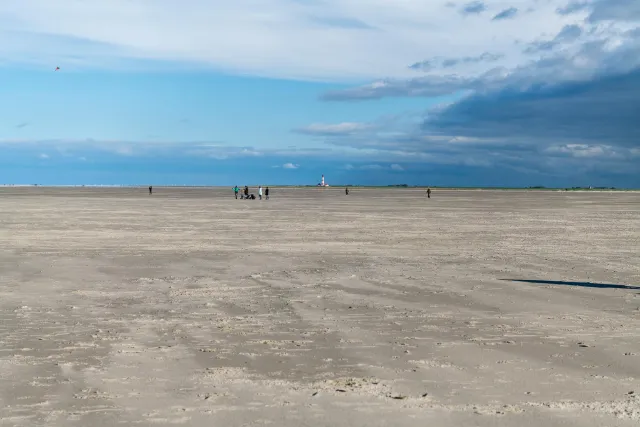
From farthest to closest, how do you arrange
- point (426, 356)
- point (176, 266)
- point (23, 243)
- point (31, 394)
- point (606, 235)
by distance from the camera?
1. point (606, 235)
2. point (23, 243)
3. point (176, 266)
4. point (426, 356)
5. point (31, 394)

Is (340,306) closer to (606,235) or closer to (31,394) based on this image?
(31,394)

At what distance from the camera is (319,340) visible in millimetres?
9164

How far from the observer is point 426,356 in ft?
27.2

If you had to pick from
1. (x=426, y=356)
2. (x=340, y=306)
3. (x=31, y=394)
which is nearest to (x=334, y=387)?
(x=426, y=356)

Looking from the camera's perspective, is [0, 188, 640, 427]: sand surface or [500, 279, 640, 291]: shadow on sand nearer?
[0, 188, 640, 427]: sand surface

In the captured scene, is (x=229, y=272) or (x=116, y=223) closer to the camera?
(x=229, y=272)

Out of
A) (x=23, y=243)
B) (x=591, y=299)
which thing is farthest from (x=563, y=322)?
(x=23, y=243)

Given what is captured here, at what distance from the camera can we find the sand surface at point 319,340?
20.9ft

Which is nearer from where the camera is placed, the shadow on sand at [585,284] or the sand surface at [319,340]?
the sand surface at [319,340]

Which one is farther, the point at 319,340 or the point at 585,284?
the point at 585,284

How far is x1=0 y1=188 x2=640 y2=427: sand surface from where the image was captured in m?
6.36

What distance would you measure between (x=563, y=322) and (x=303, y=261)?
9.31 metres

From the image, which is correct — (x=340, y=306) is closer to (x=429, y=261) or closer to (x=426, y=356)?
(x=426, y=356)

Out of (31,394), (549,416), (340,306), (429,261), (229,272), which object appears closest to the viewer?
(549,416)
